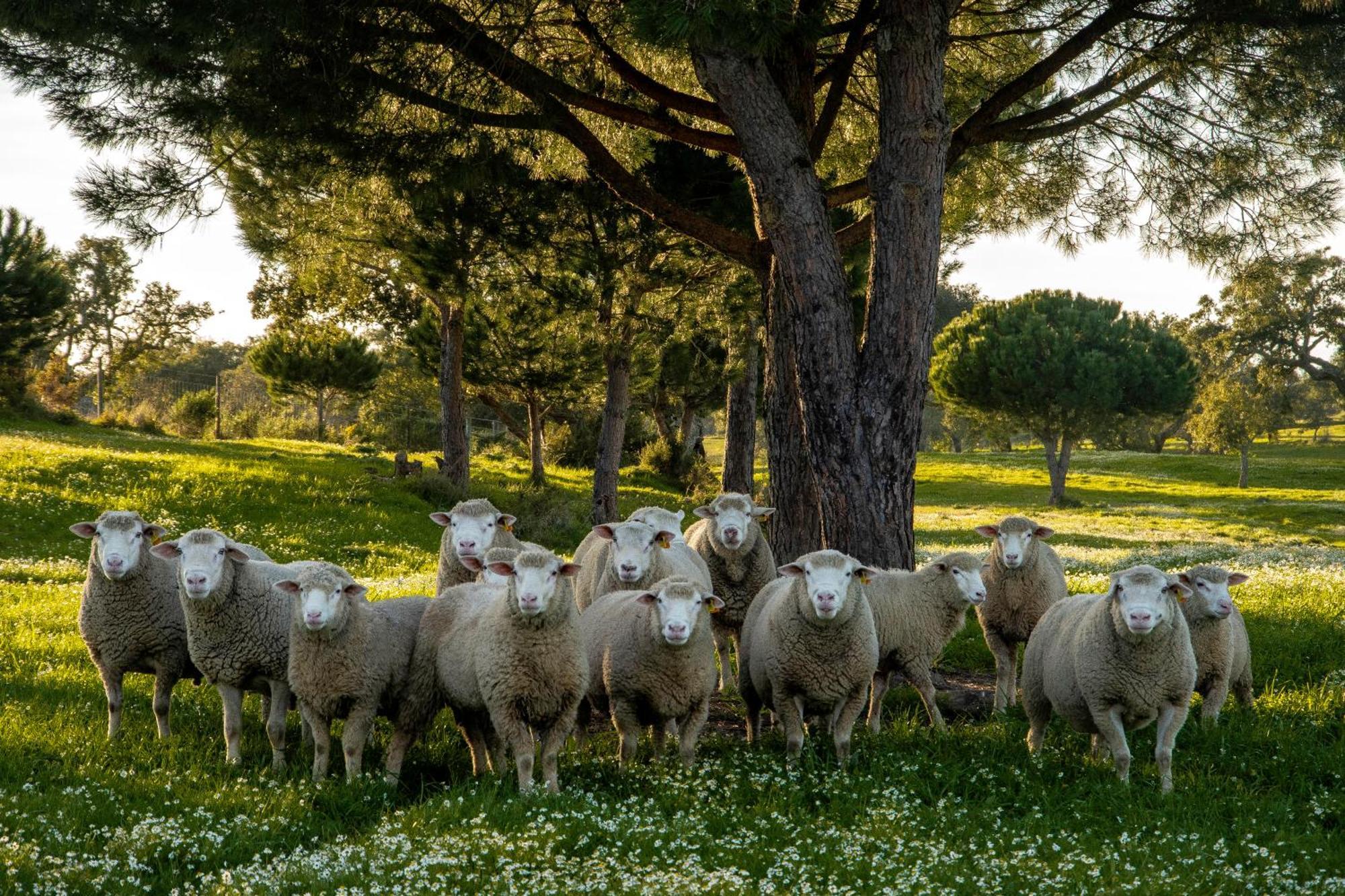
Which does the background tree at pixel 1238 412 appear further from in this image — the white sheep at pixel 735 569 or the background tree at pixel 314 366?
the white sheep at pixel 735 569

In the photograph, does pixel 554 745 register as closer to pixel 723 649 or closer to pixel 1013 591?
pixel 723 649

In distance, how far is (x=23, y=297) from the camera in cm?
2803

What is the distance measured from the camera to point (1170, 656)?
5.73 meters

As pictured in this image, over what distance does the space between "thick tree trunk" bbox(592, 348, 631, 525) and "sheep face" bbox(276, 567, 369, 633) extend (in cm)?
1254

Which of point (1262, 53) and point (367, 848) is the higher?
point (1262, 53)

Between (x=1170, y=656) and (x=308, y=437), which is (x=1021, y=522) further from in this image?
(x=308, y=437)

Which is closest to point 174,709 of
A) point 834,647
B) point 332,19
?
point 834,647

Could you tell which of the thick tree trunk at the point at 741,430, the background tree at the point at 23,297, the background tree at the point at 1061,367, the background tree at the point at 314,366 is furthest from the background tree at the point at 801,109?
the background tree at the point at 314,366

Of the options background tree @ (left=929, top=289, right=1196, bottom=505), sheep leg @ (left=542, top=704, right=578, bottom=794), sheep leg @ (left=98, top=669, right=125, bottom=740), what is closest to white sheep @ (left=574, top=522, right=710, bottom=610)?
Result: sheep leg @ (left=542, top=704, right=578, bottom=794)

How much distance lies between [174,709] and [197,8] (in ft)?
16.0

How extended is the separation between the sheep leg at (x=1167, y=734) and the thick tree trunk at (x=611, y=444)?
13.3 m

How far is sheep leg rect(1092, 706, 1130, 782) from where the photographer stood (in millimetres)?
5582

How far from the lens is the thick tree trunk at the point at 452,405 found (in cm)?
2067

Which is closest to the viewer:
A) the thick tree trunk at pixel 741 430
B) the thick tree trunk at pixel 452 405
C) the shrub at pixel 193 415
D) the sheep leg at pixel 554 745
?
the sheep leg at pixel 554 745
